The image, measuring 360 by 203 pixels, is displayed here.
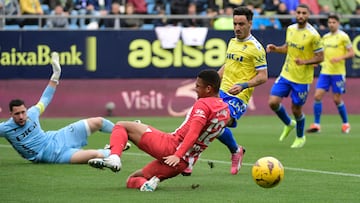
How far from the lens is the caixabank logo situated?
2544 centimetres

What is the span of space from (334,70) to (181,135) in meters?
11.7

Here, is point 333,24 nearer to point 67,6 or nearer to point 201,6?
point 201,6

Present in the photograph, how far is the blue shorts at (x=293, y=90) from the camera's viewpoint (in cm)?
1806

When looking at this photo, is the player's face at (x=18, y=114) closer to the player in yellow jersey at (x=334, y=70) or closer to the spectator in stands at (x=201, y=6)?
the player in yellow jersey at (x=334, y=70)

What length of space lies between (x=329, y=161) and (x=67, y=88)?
11972 millimetres

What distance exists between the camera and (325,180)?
1261 cm

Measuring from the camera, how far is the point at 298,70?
18250 millimetres

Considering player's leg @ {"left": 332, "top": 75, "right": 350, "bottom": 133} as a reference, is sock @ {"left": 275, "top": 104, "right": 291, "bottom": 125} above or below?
above

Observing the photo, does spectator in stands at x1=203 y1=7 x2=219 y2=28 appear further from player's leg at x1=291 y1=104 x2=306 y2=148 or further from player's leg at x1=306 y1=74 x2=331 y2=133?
player's leg at x1=291 y1=104 x2=306 y2=148

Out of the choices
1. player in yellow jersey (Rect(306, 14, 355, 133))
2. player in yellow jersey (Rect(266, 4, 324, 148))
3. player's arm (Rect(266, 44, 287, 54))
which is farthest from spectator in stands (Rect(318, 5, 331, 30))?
player's arm (Rect(266, 44, 287, 54))

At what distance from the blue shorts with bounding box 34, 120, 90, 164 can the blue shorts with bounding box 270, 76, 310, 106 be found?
4843mm

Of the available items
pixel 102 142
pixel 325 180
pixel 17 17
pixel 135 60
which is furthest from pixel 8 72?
pixel 325 180

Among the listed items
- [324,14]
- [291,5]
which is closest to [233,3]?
[291,5]

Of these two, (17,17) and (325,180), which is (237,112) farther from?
(17,17)
